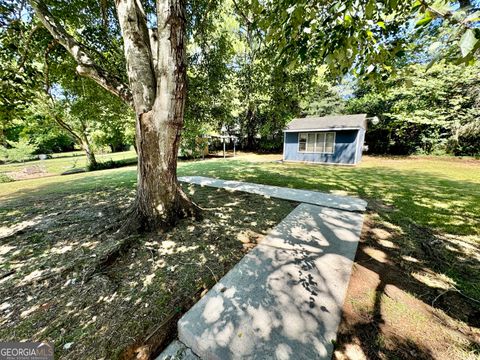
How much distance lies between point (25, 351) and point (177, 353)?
4.24ft

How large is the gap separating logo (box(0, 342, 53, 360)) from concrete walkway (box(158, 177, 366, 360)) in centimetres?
99

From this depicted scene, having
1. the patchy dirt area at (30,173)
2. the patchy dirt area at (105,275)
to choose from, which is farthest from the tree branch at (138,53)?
the patchy dirt area at (30,173)

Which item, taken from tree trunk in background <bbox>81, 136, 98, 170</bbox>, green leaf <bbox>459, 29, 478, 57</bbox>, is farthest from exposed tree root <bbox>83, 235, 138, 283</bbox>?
tree trunk in background <bbox>81, 136, 98, 170</bbox>

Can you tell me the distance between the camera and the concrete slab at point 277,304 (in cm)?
159

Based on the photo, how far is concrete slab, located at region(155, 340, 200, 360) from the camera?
1570mm

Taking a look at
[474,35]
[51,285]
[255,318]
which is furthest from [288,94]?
[51,285]

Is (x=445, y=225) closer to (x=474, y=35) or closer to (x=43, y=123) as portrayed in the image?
(x=474, y=35)

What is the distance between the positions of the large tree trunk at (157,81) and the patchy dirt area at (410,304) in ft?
10.6

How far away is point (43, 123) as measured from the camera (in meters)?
14.1

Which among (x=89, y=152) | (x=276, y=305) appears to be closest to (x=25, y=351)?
(x=276, y=305)

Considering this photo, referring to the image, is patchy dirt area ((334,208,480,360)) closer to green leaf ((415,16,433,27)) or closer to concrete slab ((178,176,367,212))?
concrete slab ((178,176,367,212))

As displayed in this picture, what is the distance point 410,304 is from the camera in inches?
80.2

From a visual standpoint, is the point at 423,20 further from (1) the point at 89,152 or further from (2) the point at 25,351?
(1) the point at 89,152

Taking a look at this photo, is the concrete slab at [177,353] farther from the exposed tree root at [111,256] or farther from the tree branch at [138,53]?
the tree branch at [138,53]
